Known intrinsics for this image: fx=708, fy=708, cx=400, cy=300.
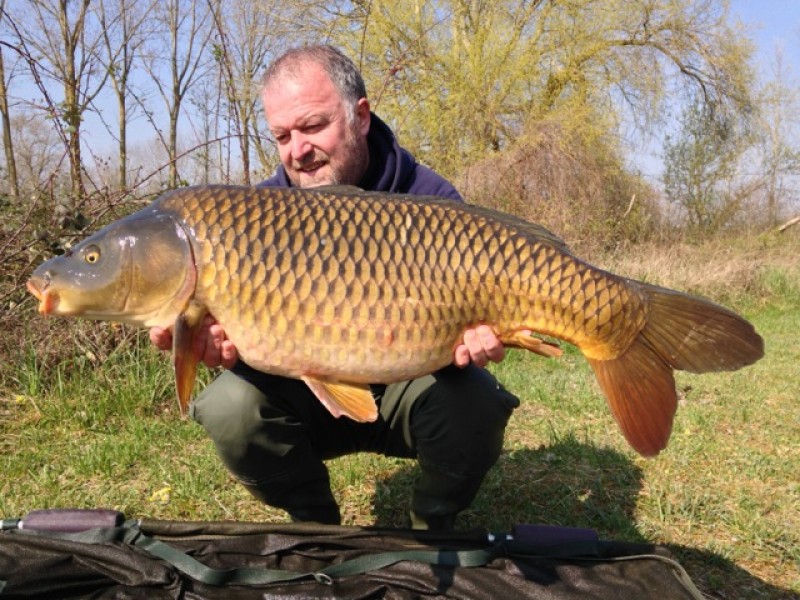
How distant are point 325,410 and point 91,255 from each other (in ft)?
2.21

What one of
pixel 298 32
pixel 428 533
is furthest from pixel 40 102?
pixel 298 32

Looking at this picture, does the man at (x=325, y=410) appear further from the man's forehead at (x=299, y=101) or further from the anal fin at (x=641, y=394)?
the anal fin at (x=641, y=394)

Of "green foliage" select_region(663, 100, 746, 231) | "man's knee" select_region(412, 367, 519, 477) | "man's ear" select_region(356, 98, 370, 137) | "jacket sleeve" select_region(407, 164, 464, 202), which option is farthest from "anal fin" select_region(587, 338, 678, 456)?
"green foliage" select_region(663, 100, 746, 231)

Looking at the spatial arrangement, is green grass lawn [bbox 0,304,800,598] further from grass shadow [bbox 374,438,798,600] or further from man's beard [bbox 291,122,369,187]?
man's beard [bbox 291,122,369,187]

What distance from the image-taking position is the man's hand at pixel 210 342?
1.36 m

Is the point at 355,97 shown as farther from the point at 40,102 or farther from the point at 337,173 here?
the point at 40,102

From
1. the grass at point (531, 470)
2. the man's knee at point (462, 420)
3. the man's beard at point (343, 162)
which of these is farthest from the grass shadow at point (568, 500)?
the man's beard at point (343, 162)

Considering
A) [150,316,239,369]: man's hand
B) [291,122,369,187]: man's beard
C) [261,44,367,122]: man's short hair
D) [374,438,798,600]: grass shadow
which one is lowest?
[374,438,798,600]: grass shadow

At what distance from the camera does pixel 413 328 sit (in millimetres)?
1366

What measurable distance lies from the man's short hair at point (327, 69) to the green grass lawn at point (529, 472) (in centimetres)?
115

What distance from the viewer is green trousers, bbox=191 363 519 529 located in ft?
5.40

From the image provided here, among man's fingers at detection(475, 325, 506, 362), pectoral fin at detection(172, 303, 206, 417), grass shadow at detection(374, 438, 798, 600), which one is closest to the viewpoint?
pectoral fin at detection(172, 303, 206, 417)

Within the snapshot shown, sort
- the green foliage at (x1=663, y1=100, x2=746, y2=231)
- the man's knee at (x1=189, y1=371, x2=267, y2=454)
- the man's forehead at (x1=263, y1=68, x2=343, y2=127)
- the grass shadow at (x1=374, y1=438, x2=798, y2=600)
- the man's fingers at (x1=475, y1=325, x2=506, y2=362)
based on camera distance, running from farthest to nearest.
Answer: the green foliage at (x1=663, y1=100, x2=746, y2=231)
the man's forehead at (x1=263, y1=68, x2=343, y2=127)
the grass shadow at (x1=374, y1=438, x2=798, y2=600)
the man's knee at (x1=189, y1=371, x2=267, y2=454)
the man's fingers at (x1=475, y1=325, x2=506, y2=362)

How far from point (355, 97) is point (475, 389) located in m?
0.85
